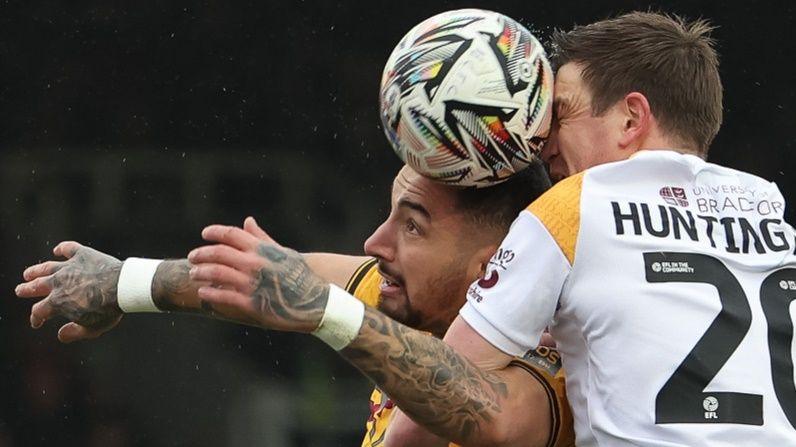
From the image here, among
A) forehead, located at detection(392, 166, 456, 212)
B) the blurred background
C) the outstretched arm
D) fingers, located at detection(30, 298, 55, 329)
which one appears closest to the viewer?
the outstretched arm

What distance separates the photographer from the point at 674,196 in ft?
10.4

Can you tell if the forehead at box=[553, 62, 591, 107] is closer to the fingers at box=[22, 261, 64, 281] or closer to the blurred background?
the fingers at box=[22, 261, 64, 281]

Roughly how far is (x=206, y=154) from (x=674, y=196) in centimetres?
387

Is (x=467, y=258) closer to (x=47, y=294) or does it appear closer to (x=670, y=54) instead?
(x=670, y=54)

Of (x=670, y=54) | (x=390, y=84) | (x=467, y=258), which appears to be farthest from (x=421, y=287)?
(x=670, y=54)

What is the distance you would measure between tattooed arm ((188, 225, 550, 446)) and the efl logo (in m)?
0.51

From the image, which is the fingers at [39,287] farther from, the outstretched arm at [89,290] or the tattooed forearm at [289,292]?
the tattooed forearm at [289,292]

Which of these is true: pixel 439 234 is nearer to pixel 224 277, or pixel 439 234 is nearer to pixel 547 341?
pixel 547 341

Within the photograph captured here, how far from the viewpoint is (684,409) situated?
118 inches

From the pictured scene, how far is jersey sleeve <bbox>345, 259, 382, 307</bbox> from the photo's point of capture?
162 inches

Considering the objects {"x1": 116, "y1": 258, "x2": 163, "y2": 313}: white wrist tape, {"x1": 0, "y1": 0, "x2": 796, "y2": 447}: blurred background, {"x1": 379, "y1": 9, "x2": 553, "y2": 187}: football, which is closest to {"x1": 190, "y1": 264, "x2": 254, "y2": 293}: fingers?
{"x1": 116, "y1": 258, "x2": 163, "y2": 313}: white wrist tape

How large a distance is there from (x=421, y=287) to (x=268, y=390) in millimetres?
3035

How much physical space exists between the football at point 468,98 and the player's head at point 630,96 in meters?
0.07

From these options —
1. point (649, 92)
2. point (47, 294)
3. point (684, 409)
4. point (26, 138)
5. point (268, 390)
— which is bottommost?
point (268, 390)
